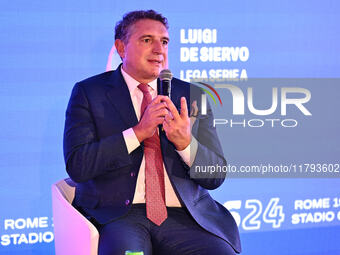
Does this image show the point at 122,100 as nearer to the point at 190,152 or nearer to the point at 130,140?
the point at 130,140

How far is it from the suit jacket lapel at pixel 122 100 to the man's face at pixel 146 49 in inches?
3.9

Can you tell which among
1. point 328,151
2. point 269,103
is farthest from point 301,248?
point 269,103

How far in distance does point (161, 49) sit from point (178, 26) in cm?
103

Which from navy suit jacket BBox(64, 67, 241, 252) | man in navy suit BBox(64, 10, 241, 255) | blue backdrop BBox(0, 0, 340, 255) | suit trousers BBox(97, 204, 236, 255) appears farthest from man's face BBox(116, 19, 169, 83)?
suit trousers BBox(97, 204, 236, 255)

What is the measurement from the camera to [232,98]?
136 inches

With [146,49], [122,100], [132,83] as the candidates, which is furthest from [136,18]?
[122,100]

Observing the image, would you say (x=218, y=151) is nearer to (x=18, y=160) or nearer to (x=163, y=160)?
(x=163, y=160)

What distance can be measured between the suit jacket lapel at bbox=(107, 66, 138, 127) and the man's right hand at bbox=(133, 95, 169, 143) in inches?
5.2

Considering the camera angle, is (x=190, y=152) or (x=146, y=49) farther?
(x=146, y=49)

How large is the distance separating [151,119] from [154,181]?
1.11 ft

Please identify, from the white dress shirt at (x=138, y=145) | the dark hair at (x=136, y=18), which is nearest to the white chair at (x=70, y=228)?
the white dress shirt at (x=138, y=145)

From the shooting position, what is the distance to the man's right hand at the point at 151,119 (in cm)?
214

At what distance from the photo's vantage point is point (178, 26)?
3436 millimetres

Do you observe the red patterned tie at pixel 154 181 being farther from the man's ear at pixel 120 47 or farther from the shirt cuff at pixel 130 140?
the man's ear at pixel 120 47
